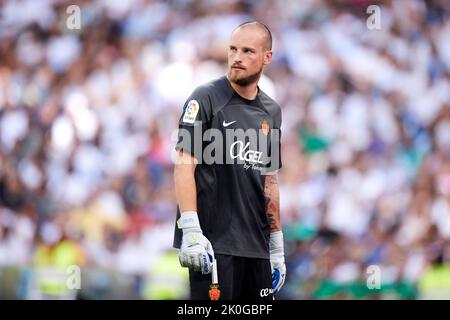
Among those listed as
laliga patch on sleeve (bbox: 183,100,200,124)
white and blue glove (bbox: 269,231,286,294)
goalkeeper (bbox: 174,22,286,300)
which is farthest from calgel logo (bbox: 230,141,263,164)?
white and blue glove (bbox: 269,231,286,294)

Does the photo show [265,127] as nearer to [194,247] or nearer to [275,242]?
[275,242]

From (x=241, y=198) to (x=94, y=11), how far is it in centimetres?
476

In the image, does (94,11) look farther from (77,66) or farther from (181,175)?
(181,175)

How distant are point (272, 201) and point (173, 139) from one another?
11.6ft

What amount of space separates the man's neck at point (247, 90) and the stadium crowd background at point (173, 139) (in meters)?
3.41

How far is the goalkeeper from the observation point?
5461mm

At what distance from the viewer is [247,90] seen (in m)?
5.81

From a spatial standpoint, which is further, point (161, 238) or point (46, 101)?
point (46, 101)

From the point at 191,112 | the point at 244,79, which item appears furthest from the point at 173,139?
the point at 191,112

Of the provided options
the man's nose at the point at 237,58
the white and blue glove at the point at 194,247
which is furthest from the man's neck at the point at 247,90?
the white and blue glove at the point at 194,247

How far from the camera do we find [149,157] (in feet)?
30.7

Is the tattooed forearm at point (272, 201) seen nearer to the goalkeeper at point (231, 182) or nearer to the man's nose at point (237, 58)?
the goalkeeper at point (231, 182)

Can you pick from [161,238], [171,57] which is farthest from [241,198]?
[171,57]
